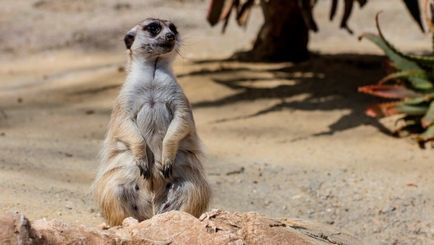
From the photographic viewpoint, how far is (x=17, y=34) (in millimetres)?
9617

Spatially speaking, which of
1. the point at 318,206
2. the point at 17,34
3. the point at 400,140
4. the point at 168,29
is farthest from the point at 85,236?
the point at 17,34

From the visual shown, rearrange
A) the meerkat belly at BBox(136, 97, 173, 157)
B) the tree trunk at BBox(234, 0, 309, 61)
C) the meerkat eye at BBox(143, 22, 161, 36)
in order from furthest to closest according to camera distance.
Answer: the tree trunk at BBox(234, 0, 309, 61), the meerkat eye at BBox(143, 22, 161, 36), the meerkat belly at BBox(136, 97, 173, 157)

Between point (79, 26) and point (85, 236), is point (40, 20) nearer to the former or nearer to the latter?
point (79, 26)

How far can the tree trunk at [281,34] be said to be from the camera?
782 cm

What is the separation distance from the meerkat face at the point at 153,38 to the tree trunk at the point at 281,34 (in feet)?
12.0

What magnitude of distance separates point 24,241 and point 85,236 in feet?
0.69

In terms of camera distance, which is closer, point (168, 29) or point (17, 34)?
point (168, 29)

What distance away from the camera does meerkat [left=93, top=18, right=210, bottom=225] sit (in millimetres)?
3762

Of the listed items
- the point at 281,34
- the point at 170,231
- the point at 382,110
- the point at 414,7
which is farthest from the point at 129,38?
the point at 281,34

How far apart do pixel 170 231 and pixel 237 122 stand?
12.0 feet

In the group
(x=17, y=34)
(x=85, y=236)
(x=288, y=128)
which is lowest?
(x=17, y=34)

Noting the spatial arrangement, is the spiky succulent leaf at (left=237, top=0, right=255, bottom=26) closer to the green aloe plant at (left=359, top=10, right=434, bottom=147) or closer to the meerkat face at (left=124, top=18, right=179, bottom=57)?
the green aloe plant at (left=359, top=10, right=434, bottom=147)

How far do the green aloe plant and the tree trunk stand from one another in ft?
4.94

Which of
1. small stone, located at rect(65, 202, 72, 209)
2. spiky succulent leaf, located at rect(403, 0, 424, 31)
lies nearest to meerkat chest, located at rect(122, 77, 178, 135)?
small stone, located at rect(65, 202, 72, 209)
